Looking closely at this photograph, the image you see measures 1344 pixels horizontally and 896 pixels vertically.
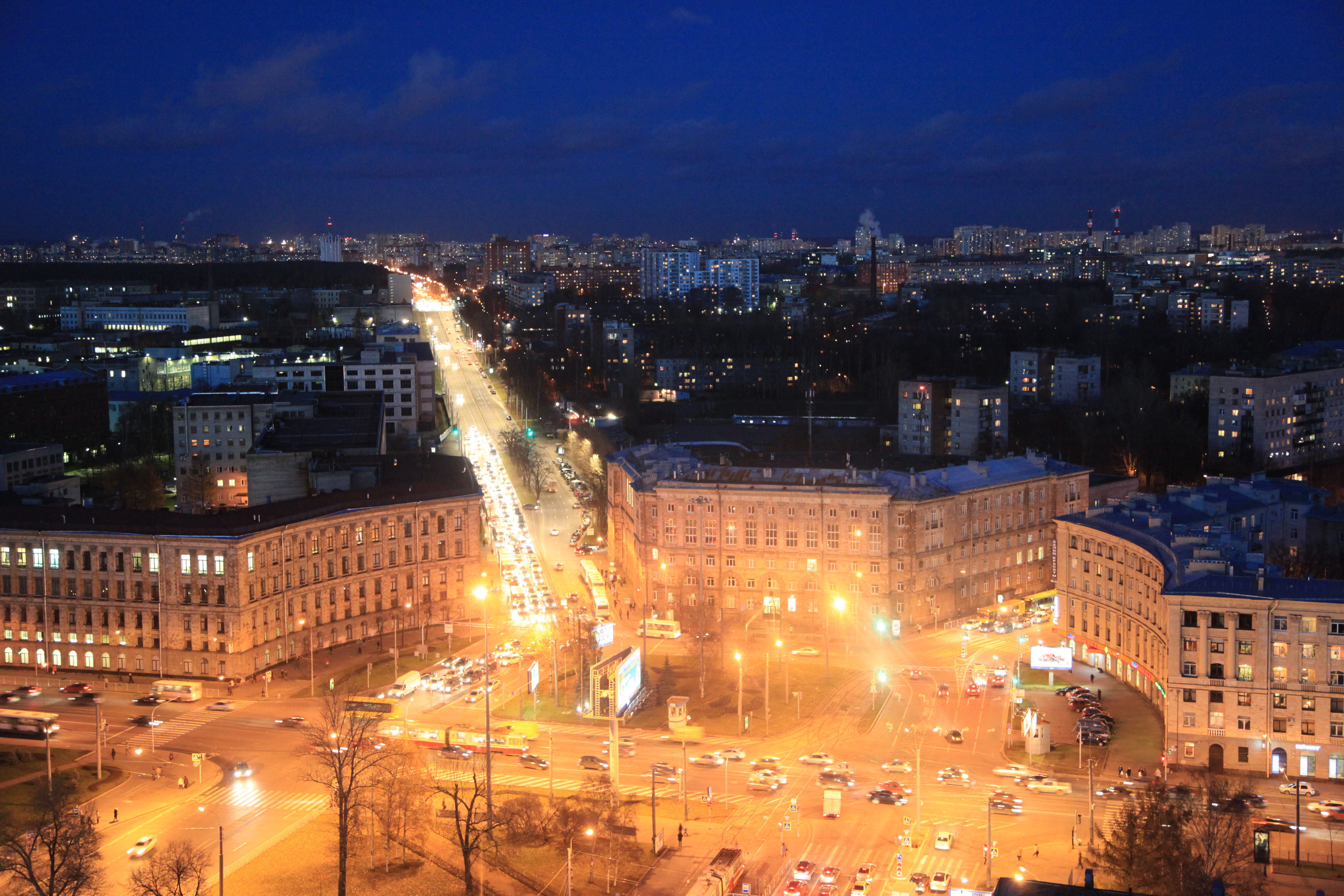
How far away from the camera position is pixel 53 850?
19359 mm

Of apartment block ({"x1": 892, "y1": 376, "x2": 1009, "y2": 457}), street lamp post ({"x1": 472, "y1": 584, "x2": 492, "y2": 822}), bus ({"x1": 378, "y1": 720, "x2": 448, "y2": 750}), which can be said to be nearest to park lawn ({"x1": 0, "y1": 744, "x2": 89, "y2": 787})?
bus ({"x1": 378, "y1": 720, "x2": 448, "y2": 750})

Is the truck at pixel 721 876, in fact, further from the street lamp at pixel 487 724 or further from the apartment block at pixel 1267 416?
the apartment block at pixel 1267 416

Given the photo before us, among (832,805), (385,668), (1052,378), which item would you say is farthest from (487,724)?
(1052,378)

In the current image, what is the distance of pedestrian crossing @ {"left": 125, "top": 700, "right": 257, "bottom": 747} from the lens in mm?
28000

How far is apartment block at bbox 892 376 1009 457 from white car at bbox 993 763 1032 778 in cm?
3535

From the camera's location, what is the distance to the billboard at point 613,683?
92.8 ft

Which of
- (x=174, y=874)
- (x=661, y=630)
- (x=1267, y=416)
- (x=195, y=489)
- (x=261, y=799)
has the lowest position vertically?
(x=261, y=799)

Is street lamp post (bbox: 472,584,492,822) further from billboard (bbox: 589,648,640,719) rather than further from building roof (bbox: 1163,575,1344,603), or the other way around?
building roof (bbox: 1163,575,1344,603)

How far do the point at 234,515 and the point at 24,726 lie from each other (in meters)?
7.25

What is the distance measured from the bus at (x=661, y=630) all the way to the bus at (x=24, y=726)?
14311 mm

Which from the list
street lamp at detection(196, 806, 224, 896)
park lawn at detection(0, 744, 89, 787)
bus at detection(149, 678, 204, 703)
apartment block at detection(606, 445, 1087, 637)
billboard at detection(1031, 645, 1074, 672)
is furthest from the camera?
apartment block at detection(606, 445, 1087, 637)

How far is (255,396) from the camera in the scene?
5656 cm

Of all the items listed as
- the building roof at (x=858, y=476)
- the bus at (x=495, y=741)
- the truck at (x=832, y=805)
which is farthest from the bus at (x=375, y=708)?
the building roof at (x=858, y=476)

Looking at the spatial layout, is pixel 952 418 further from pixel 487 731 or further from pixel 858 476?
pixel 487 731
